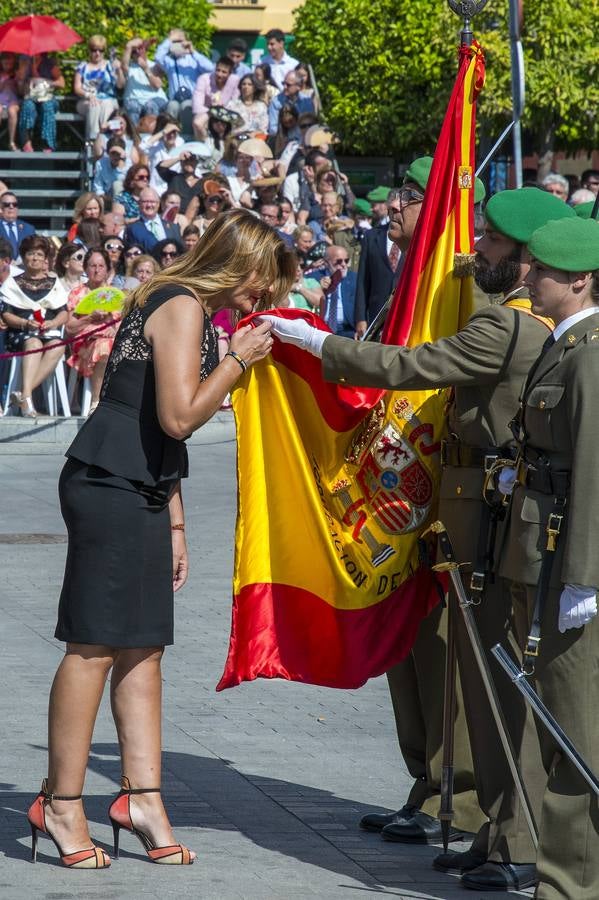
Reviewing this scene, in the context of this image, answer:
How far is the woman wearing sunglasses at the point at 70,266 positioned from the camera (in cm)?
1602

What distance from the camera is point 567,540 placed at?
433 centimetres

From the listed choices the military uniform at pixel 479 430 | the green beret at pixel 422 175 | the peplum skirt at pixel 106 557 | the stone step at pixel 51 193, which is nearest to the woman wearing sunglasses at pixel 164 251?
the stone step at pixel 51 193

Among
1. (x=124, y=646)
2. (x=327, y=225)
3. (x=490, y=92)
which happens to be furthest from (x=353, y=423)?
(x=490, y=92)

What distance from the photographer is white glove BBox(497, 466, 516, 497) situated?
4715 millimetres

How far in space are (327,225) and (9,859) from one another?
48.8ft

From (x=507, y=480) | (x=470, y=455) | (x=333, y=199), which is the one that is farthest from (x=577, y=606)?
(x=333, y=199)

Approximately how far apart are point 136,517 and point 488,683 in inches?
46.1

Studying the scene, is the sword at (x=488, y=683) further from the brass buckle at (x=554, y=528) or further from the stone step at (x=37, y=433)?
the stone step at (x=37, y=433)

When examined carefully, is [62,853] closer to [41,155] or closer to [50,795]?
[50,795]

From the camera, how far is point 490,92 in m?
29.6

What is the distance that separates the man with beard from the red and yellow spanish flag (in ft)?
0.63

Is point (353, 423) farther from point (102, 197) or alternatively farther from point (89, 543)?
point (102, 197)

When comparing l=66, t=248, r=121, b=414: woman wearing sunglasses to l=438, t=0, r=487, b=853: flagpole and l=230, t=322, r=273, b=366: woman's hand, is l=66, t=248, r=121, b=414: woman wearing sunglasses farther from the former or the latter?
l=438, t=0, r=487, b=853: flagpole

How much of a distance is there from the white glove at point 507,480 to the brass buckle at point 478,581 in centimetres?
28
